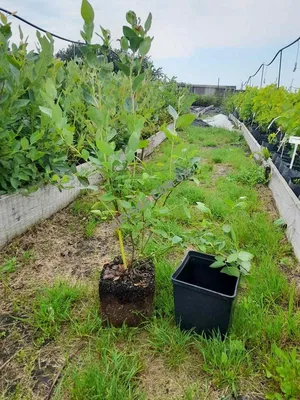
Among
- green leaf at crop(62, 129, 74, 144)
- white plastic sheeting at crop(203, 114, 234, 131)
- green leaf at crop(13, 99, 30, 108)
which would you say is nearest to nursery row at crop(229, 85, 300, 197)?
green leaf at crop(62, 129, 74, 144)

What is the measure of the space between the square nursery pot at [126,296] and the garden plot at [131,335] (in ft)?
0.16

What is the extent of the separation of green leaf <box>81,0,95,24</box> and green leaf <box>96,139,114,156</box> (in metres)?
0.44

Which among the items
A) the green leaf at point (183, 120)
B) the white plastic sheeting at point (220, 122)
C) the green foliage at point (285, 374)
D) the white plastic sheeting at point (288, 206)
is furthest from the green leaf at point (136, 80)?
the white plastic sheeting at point (220, 122)

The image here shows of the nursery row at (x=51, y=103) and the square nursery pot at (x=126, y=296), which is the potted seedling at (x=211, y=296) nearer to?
the square nursery pot at (x=126, y=296)

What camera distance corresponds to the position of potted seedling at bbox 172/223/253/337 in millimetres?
1163

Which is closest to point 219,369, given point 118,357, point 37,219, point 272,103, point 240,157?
point 118,357

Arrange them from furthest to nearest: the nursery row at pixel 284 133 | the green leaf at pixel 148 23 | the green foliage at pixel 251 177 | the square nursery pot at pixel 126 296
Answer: the green foliage at pixel 251 177 → the nursery row at pixel 284 133 → the square nursery pot at pixel 126 296 → the green leaf at pixel 148 23

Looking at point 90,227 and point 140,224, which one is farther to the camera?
point 90,227

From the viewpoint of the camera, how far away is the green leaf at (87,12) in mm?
→ 950

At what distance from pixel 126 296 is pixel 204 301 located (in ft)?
1.15

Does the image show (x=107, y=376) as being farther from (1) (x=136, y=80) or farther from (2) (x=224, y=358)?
(1) (x=136, y=80)

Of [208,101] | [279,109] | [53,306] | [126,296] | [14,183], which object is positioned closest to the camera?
[126,296]

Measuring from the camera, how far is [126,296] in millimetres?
1306

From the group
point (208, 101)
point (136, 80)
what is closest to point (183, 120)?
point (136, 80)
